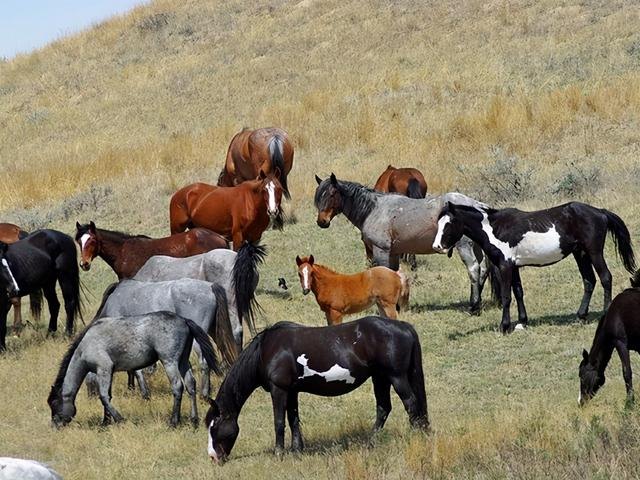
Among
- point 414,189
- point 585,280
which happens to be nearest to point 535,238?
point 585,280

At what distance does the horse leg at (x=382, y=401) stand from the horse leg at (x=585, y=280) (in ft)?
15.7

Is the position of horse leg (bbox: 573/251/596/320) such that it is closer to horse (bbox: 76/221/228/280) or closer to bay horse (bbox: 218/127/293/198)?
horse (bbox: 76/221/228/280)

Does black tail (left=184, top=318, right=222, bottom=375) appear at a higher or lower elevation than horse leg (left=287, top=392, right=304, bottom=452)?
higher

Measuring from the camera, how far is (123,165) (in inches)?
1081

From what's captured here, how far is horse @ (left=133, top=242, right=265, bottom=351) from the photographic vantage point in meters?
12.6

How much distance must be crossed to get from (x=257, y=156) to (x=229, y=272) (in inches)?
285

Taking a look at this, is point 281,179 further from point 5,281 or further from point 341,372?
point 341,372

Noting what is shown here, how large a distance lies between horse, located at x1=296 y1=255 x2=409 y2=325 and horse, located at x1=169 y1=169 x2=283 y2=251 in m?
2.99

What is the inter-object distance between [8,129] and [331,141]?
49.7 feet

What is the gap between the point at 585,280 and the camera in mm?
13828

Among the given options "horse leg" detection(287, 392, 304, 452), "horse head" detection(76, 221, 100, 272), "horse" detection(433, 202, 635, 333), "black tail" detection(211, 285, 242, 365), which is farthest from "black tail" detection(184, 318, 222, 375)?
"horse" detection(433, 202, 635, 333)

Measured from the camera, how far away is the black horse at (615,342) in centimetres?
987

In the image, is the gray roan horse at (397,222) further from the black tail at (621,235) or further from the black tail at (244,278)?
the black tail at (244,278)

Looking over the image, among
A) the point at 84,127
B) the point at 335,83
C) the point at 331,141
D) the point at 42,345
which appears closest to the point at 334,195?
the point at 42,345
